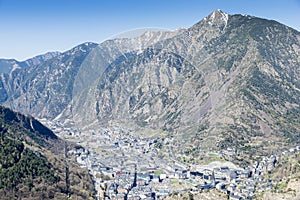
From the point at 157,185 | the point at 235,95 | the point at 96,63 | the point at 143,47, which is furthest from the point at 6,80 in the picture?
the point at 157,185

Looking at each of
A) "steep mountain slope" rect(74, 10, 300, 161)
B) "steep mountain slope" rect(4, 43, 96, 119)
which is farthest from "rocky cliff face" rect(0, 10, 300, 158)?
"steep mountain slope" rect(4, 43, 96, 119)

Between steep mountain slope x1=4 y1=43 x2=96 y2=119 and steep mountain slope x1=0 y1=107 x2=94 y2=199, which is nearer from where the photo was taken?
steep mountain slope x1=0 y1=107 x2=94 y2=199

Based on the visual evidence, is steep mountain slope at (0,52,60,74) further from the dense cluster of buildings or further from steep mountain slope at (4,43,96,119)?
the dense cluster of buildings

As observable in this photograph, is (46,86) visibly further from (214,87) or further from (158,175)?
(158,175)

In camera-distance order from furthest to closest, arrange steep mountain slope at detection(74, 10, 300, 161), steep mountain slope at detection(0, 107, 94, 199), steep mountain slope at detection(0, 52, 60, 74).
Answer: steep mountain slope at detection(0, 52, 60, 74) < steep mountain slope at detection(74, 10, 300, 161) < steep mountain slope at detection(0, 107, 94, 199)

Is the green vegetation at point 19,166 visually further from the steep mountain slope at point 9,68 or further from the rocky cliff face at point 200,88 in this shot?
the steep mountain slope at point 9,68

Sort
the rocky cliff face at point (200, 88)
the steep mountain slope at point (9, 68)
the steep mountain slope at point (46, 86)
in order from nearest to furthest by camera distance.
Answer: the rocky cliff face at point (200, 88) < the steep mountain slope at point (46, 86) < the steep mountain slope at point (9, 68)

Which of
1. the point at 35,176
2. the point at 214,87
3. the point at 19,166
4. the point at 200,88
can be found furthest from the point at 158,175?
the point at 214,87

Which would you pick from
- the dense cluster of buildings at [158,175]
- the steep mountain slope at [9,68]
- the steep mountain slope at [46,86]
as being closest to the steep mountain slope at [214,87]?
the dense cluster of buildings at [158,175]

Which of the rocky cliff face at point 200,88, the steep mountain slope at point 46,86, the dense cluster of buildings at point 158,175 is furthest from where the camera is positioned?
the steep mountain slope at point 46,86
